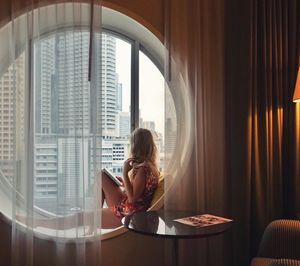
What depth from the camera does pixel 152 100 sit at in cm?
291

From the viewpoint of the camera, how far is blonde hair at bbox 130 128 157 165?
8.77 ft

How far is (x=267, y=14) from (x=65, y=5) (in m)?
1.37

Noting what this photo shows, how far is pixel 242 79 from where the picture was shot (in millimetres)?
2545

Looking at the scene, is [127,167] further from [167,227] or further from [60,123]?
[167,227]

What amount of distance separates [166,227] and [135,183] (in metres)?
0.69

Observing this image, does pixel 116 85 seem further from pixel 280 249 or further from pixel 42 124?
pixel 280 249

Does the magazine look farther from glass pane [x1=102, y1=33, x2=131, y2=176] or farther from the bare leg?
glass pane [x1=102, y1=33, x2=131, y2=176]

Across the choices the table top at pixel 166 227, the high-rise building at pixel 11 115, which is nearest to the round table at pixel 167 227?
the table top at pixel 166 227

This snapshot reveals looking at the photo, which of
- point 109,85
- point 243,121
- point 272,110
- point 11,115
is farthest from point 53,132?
point 272,110

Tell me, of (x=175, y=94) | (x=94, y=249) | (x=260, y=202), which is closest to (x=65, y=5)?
(x=175, y=94)

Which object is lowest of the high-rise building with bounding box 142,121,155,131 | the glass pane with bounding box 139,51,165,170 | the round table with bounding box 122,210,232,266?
the round table with bounding box 122,210,232,266

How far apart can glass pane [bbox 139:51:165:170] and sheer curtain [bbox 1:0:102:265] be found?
57 cm

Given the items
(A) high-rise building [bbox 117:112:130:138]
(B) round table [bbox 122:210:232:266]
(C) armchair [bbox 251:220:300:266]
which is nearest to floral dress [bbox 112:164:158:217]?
(B) round table [bbox 122:210:232:266]

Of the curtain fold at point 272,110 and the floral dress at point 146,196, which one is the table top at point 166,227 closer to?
the floral dress at point 146,196
